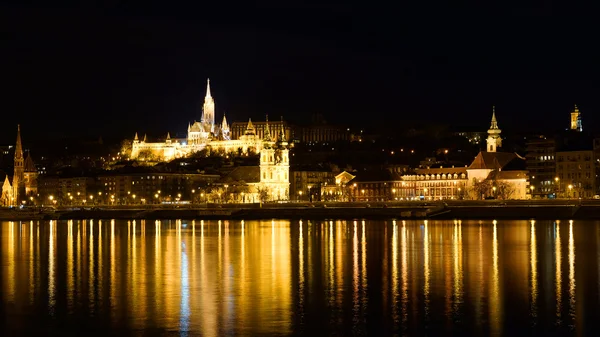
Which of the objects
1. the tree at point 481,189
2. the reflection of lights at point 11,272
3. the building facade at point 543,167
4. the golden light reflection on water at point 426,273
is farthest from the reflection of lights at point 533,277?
the tree at point 481,189

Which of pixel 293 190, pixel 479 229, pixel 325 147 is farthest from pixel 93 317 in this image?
pixel 325 147

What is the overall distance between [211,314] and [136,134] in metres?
174

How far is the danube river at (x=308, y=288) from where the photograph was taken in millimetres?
21562

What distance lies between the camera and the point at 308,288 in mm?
27672

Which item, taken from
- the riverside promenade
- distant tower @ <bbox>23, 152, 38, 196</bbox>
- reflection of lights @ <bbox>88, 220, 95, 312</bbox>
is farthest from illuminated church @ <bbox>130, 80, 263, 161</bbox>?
reflection of lights @ <bbox>88, 220, 95, 312</bbox>

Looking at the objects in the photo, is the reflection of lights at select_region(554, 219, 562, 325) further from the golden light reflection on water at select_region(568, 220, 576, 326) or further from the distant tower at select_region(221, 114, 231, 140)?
the distant tower at select_region(221, 114, 231, 140)

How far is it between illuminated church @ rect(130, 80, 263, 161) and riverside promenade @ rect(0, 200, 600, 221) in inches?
2641

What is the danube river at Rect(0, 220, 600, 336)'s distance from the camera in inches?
849

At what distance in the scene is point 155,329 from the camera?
21250 mm

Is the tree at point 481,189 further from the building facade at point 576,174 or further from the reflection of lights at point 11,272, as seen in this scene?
the reflection of lights at point 11,272

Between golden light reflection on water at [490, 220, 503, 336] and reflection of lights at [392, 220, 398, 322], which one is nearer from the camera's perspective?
golden light reflection on water at [490, 220, 503, 336]

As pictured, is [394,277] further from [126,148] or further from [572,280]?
[126,148]

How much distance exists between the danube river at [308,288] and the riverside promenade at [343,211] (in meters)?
26.7

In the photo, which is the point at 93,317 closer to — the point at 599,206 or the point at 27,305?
the point at 27,305
